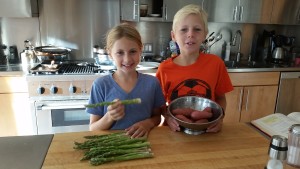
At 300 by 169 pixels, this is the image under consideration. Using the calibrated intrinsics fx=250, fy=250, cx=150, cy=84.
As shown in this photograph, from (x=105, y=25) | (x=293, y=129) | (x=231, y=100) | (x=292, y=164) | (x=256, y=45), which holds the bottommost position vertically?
(x=231, y=100)

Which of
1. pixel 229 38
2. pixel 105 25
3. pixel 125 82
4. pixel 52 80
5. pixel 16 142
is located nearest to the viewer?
pixel 16 142

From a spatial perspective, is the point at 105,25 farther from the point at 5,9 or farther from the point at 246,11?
the point at 246,11

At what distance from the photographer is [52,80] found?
2.17 m

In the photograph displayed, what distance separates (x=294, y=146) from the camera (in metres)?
0.83

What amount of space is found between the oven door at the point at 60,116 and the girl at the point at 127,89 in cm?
116

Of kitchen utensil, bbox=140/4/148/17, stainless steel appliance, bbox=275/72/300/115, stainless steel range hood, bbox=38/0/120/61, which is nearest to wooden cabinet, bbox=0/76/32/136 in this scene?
stainless steel range hood, bbox=38/0/120/61

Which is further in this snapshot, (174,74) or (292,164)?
(174,74)

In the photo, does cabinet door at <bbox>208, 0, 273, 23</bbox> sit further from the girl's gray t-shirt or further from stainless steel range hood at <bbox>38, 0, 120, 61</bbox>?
the girl's gray t-shirt

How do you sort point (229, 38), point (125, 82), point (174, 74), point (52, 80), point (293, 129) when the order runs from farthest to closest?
1. point (229, 38)
2. point (52, 80)
3. point (174, 74)
4. point (125, 82)
5. point (293, 129)

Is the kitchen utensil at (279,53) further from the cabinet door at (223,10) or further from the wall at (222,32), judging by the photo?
the cabinet door at (223,10)

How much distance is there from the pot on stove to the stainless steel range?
0.17m

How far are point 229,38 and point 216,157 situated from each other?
2.49 m

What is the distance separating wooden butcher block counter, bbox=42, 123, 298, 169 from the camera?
0.82 meters

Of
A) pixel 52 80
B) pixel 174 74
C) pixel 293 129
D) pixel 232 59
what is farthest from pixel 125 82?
pixel 232 59
